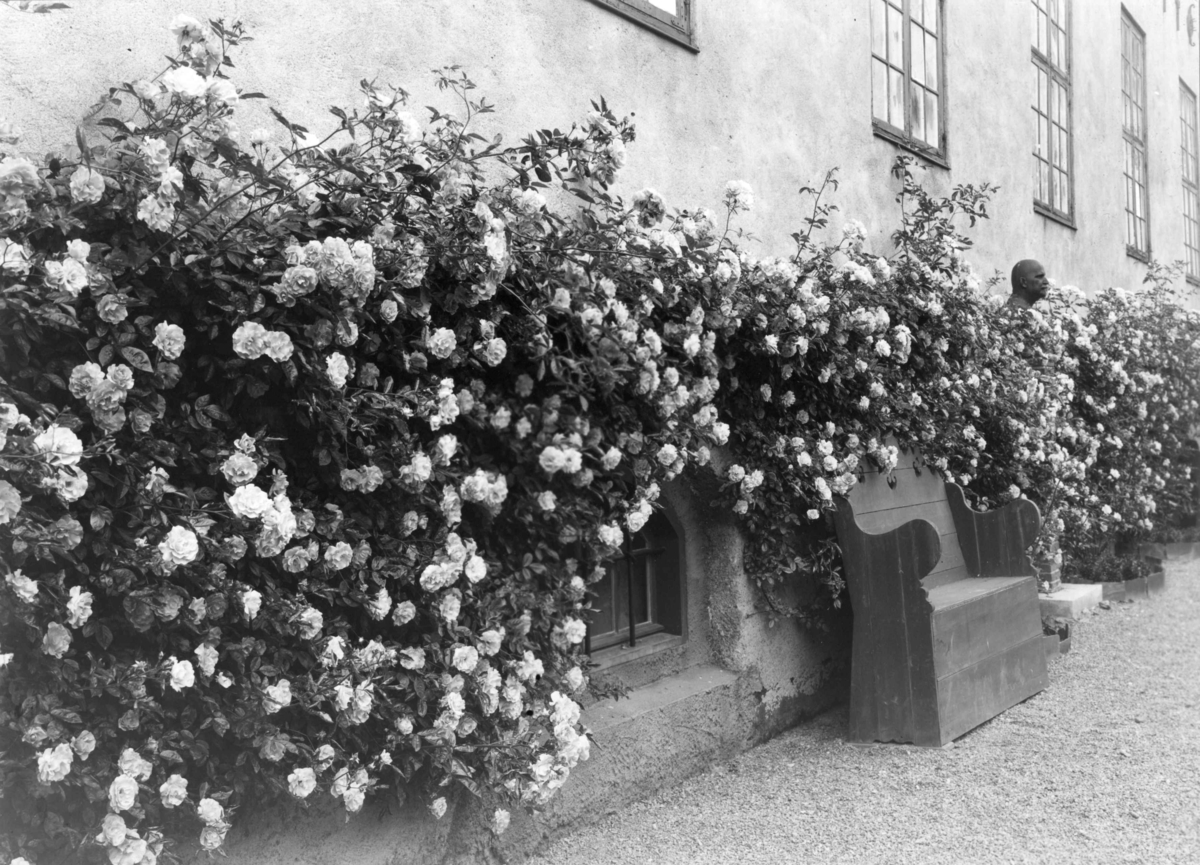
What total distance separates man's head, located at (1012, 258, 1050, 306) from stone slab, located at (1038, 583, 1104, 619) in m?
1.81

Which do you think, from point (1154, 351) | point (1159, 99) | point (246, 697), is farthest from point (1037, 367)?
point (1159, 99)

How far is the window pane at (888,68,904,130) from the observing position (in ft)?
20.0

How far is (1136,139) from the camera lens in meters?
11.4

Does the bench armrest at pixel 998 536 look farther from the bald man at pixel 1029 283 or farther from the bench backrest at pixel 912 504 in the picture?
the bald man at pixel 1029 283

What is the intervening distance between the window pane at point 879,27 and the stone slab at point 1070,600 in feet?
10.5

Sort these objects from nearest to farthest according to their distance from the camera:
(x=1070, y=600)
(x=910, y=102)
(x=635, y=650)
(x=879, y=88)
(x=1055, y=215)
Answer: (x=635, y=650) → (x=879, y=88) → (x=910, y=102) → (x=1070, y=600) → (x=1055, y=215)

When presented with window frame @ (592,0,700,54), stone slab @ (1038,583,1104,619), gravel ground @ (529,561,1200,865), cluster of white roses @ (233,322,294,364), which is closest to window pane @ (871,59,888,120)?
window frame @ (592,0,700,54)

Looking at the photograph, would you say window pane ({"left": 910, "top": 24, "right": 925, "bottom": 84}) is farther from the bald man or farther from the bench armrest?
the bench armrest

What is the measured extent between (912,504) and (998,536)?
48 cm

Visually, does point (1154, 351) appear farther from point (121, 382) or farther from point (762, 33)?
point (121, 382)

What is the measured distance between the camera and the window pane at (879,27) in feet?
19.5

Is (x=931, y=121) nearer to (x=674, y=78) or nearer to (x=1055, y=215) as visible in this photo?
(x=1055, y=215)

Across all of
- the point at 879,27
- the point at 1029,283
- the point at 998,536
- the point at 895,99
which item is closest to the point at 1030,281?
the point at 1029,283

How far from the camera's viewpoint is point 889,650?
4137mm
